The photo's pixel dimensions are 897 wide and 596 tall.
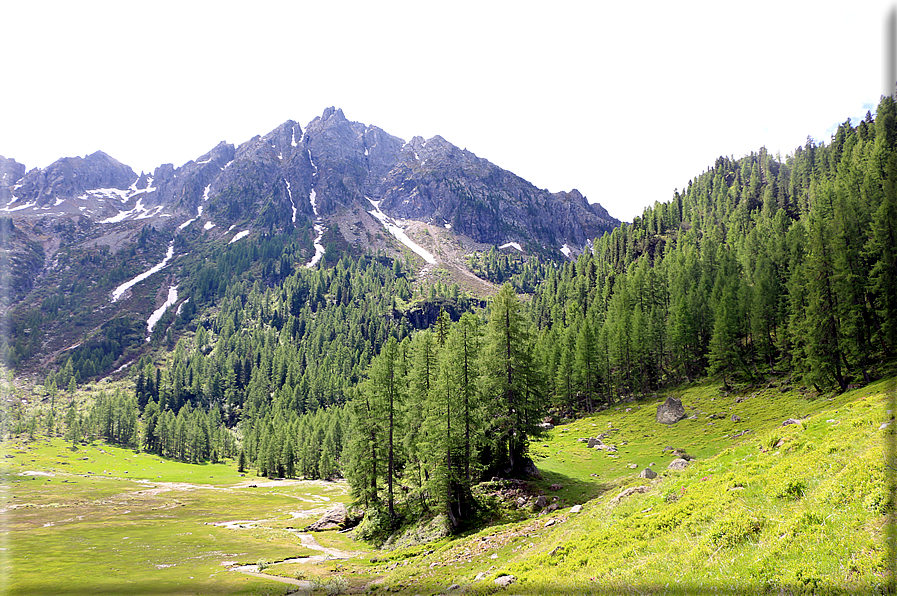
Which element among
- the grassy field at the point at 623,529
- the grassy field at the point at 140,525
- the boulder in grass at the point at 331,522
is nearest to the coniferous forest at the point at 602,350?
the boulder in grass at the point at 331,522

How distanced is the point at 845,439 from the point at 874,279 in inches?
1807

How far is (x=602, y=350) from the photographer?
8638 cm

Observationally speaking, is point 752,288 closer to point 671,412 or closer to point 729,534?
point 671,412

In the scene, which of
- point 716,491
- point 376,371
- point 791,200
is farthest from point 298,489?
point 791,200

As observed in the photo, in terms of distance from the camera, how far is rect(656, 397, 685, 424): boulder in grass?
57.3 m

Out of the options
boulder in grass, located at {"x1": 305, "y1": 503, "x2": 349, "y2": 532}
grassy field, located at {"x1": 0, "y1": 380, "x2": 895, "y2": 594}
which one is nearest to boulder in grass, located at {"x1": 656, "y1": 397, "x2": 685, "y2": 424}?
grassy field, located at {"x1": 0, "y1": 380, "x2": 895, "y2": 594}

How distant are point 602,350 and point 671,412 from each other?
28538 mm

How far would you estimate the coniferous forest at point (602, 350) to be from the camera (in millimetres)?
39094

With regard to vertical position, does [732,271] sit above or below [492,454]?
above

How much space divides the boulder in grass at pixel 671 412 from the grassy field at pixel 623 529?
1.84m

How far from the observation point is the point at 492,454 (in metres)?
39.7

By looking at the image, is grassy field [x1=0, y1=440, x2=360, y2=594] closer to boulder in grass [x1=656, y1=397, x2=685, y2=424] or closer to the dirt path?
the dirt path

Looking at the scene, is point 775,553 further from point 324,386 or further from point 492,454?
point 324,386

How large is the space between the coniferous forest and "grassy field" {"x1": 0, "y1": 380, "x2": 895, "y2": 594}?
6.49 meters
